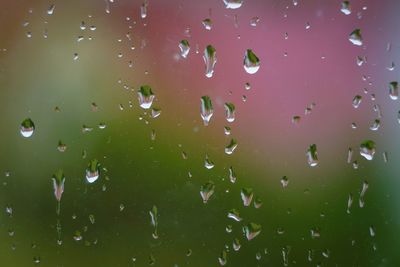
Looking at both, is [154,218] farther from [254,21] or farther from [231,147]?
[254,21]

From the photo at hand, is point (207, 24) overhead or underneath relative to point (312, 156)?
overhead

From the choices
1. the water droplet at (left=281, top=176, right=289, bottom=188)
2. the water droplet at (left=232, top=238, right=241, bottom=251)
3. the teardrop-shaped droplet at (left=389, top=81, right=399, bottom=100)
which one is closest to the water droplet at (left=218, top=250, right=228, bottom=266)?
the water droplet at (left=232, top=238, right=241, bottom=251)

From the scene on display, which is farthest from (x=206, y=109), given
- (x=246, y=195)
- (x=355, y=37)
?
(x=355, y=37)

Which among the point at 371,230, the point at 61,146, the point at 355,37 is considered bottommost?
the point at 371,230

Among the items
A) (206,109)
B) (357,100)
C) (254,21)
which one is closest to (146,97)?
(206,109)

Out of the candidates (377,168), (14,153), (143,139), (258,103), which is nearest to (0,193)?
(14,153)

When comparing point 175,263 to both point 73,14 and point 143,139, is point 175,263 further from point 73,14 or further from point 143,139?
point 73,14

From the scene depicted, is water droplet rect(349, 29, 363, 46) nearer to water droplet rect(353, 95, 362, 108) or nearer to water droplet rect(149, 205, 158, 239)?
water droplet rect(353, 95, 362, 108)
